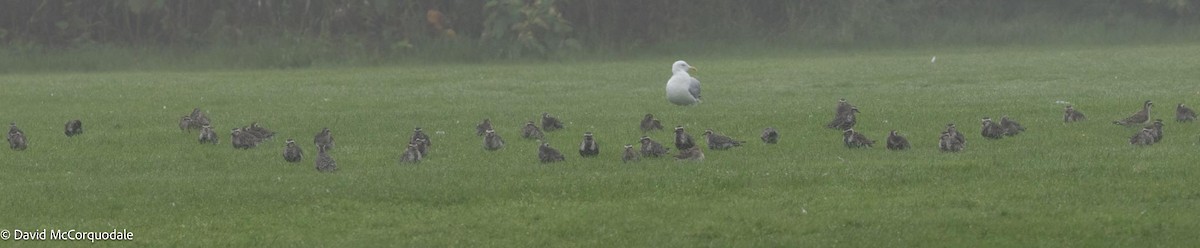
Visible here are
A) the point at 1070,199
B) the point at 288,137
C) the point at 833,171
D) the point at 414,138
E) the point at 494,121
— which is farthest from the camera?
the point at 494,121

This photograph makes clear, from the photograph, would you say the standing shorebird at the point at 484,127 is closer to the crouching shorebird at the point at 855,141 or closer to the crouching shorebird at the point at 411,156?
the crouching shorebird at the point at 411,156

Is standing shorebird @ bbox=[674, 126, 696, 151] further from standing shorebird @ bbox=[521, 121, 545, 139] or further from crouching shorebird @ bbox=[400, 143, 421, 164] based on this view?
crouching shorebird @ bbox=[400, 143, 421, 164]

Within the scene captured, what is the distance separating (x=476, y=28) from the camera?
43.2 meters

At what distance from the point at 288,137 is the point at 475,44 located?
21400 mm

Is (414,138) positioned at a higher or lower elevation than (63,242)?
higher

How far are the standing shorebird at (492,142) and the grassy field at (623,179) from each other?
366 mm

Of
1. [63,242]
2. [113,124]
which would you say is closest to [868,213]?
[63,242]

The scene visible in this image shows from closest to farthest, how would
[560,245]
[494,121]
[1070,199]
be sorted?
1. [560,245]
2. [1070,199]
3. [494,121]

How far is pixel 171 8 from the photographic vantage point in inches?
1684

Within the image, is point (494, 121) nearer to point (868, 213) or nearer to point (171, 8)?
point (868, 213)

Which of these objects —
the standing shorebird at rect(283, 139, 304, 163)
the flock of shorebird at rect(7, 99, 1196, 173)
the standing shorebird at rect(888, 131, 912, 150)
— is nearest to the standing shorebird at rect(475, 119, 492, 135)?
the flock of shorebird at rect(7, 99, 1196, 173)

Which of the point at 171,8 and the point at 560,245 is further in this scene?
the point at 171,8

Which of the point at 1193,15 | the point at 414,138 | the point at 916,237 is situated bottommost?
the point at 916,237

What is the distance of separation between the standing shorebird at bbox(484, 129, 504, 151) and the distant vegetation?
22.2m
